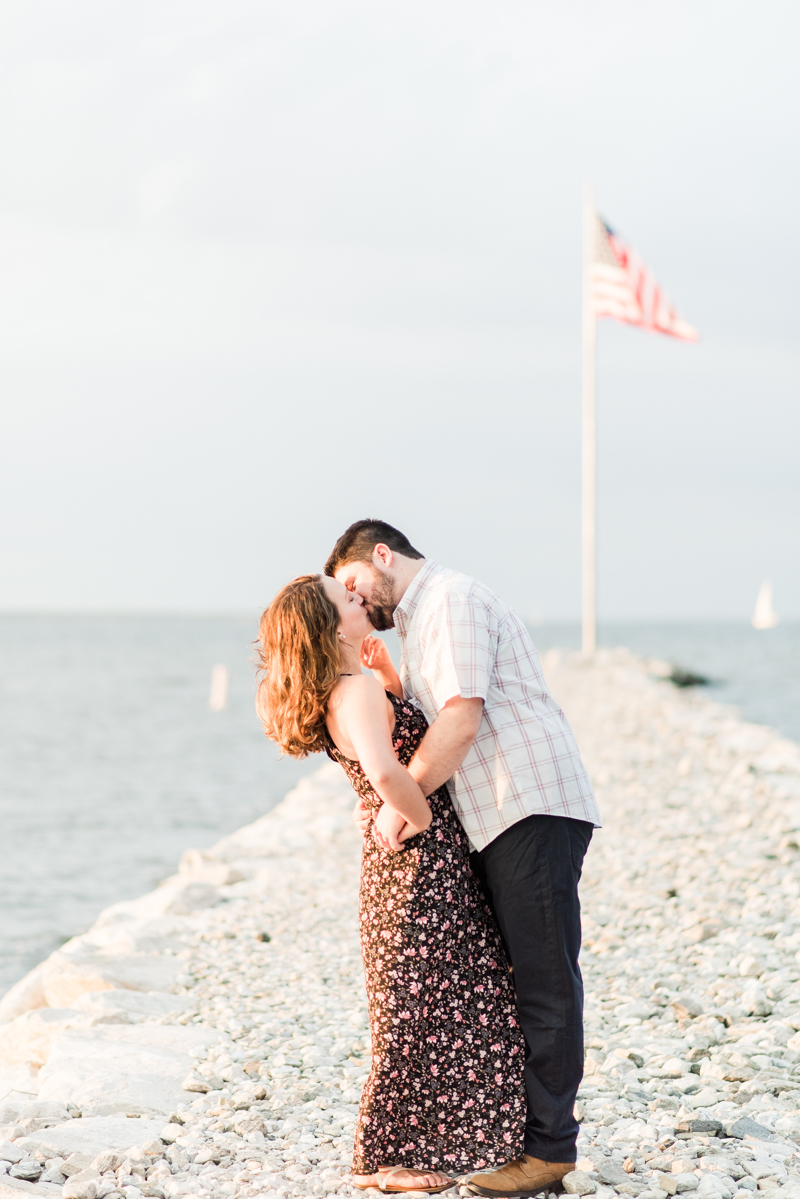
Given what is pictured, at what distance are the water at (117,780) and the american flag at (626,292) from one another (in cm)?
750

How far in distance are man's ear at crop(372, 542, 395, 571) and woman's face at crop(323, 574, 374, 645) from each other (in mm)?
117

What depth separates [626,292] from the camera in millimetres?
18891

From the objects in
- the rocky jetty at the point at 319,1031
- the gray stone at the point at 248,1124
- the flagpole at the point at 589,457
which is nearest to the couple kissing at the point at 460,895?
the rocky jetty at the point at 319,1031

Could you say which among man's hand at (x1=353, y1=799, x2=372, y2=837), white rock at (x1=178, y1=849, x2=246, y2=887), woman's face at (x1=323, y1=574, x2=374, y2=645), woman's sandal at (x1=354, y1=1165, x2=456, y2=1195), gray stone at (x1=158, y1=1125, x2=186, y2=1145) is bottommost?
white rock at (x1=178, y1=849, x2=246, y2=887)

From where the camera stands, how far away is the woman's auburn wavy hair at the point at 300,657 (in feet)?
10.3

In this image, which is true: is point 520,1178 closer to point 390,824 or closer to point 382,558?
point 390,824

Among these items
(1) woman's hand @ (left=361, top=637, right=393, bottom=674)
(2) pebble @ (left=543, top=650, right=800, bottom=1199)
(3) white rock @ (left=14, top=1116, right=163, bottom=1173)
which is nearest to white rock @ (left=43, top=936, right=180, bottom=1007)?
(3) white rock @ (left=14, top=1116, right=163, bottom=1173)

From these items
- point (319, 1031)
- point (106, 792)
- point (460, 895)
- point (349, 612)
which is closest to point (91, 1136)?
point (319, 1031)

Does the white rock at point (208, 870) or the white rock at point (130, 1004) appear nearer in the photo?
the white rock at point (130, 1004)

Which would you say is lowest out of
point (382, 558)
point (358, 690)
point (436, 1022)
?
point (436, 1022)

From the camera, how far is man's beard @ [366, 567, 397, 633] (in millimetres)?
3318

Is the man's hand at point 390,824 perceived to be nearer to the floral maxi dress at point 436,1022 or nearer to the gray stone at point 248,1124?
the floral maxi dress at point 436,1022

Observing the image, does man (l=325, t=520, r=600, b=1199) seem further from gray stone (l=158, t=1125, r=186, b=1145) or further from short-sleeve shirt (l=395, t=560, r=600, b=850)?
gray stone (l=158, t=1125, r=186, b=1145)

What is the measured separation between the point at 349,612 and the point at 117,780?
1444 cm
